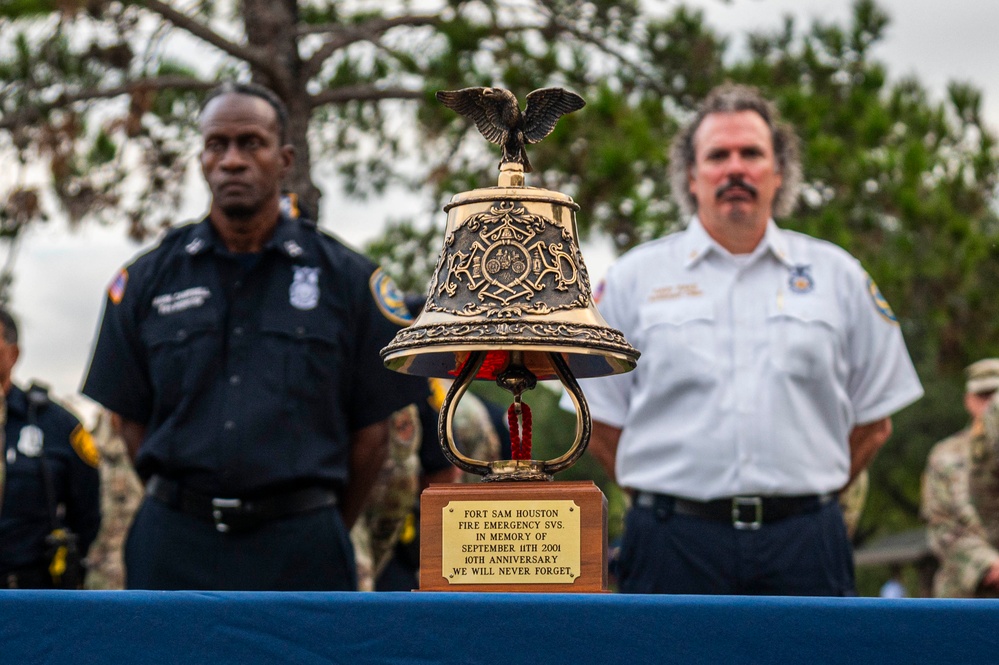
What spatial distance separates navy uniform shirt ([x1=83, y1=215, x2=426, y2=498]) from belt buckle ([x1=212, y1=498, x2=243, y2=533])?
0.09ft

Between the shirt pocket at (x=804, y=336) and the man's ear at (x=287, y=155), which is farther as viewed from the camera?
the man's ear at (x=287, y=155)

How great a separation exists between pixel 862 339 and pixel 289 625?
2.54m

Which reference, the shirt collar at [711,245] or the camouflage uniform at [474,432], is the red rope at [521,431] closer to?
the shirt collar at [711,245]

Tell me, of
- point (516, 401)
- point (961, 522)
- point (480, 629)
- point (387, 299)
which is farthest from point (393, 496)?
point (480, 629)

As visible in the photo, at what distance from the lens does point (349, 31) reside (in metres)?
8.01

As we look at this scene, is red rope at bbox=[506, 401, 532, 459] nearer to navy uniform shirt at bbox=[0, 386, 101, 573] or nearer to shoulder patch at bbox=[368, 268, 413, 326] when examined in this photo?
shoulder patch at bbox=[368, 268, 413, 326]

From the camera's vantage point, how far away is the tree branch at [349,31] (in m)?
7.88

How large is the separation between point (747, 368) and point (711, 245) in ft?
1.36

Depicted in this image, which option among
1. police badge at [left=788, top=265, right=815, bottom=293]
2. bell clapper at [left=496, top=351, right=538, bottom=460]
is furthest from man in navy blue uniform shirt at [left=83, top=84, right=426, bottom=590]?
bell clapper at [left=496, top=351, right=538, bottom=460]

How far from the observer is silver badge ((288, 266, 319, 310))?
153 inches

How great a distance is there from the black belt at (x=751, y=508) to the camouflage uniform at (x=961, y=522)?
9.02ft

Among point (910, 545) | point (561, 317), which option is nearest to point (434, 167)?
point (561, 317)

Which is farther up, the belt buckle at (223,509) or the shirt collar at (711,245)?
the shirt collar at (711,245)

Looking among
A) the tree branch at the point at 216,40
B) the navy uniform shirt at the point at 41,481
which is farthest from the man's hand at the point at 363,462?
the tree branch at the point at 216,40
